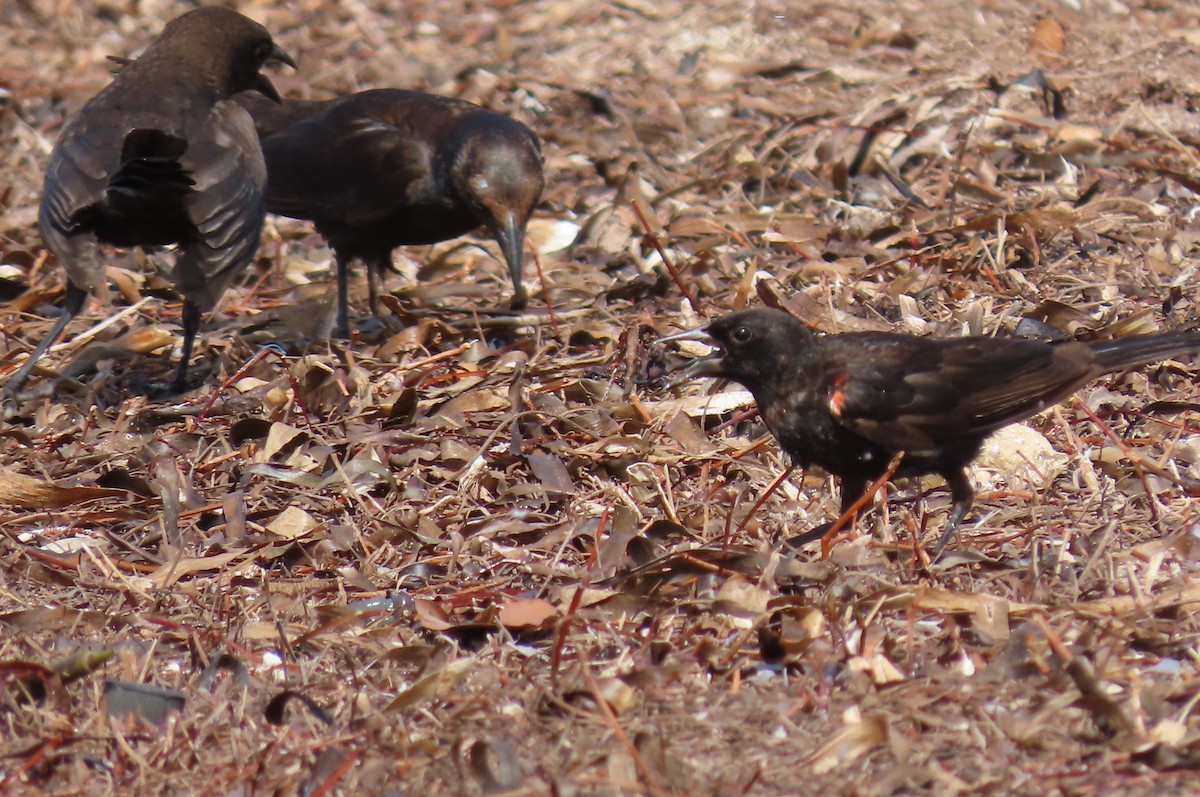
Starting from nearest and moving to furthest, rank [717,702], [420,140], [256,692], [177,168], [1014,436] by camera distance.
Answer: [717,702], [256,692], [1014,436], [177,168], [420,140]

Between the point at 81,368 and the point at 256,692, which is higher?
the point at 256,692

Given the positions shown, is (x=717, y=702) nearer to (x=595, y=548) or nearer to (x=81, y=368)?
(x=595, y=548)

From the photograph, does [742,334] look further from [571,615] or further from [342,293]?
[342,293]

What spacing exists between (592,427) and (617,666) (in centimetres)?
167

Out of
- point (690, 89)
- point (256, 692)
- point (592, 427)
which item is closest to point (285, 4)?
point (690, 89)

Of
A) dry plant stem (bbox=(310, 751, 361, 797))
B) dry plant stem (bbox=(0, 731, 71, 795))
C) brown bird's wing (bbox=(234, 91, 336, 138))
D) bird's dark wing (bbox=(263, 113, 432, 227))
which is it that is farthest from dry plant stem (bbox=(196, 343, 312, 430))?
dry plant stem (bbox=(310, 751, 361, 797))

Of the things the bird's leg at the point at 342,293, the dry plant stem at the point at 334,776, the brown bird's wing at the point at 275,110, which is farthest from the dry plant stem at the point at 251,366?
the dry plant stem at the point at 334,776

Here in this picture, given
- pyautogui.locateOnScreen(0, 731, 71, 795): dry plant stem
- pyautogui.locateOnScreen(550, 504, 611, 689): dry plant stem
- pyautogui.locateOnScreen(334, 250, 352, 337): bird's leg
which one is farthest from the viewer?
pyautogui.locateOnScreen(334, 250, 352, 337): bird's leg

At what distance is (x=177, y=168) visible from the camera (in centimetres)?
554

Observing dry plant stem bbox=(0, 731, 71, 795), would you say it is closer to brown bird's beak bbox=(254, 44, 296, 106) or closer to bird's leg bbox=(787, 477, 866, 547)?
bird's leg bbox=(787, 477, 866, 547)

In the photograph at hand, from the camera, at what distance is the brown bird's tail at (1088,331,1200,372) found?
4.30m

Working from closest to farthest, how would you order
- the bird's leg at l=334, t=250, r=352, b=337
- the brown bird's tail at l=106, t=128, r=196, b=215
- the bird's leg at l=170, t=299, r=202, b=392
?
the brown bird's tail at l=106, t=128, r=196, b=215 → the bird's leg at l=170, t=299, r=202, b=392 → the bird's leg at l=334, t=250, r=352, b=337

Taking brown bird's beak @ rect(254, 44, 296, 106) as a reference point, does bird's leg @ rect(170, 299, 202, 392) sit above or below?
below

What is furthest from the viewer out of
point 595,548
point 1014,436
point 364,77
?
point 364,77
